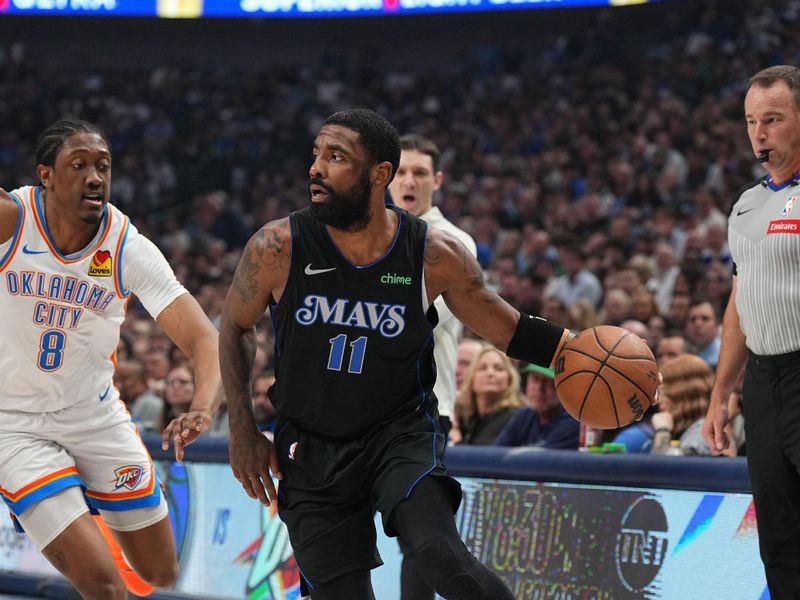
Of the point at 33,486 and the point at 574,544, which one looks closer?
the point at 33,486

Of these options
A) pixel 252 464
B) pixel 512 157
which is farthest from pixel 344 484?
pixel 512 157

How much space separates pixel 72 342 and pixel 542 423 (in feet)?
9.30

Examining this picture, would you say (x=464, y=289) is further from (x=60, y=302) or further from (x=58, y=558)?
Result: (x=58, y=558)

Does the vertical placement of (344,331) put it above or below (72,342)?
above

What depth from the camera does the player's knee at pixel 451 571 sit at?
3.34m

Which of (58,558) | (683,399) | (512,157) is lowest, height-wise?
(58,558)

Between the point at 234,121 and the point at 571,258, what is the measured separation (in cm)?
1159

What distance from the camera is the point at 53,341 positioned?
173 inches

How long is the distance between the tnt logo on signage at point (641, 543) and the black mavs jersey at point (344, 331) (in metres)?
1.58

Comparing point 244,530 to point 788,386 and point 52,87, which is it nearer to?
point 788,386

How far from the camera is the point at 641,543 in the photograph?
4.73 metres

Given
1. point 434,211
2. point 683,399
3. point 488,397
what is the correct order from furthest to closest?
point 488,397, point 683,399, point 434,211

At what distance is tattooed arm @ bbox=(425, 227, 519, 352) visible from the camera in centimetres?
372

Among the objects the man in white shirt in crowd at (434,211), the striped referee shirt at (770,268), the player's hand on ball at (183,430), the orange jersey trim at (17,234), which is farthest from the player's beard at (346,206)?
the orange jersey trim at (17,234)
